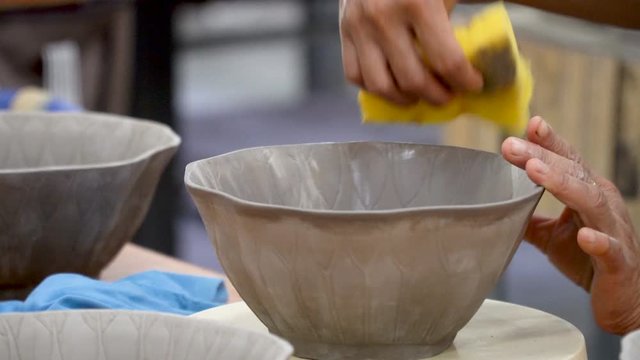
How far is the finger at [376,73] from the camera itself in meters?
0.97

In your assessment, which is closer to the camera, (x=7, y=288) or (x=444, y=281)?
(x=444, y=281)

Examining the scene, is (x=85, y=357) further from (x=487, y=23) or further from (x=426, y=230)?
(x=487, y=23)

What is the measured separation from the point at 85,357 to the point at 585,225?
42 centimetres

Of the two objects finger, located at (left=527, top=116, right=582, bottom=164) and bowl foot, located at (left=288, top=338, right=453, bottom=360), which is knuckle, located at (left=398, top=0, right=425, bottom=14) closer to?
finger, located at (left=527, top=116, right=582, bottom=164)

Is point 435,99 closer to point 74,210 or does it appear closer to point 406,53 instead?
point 406,53

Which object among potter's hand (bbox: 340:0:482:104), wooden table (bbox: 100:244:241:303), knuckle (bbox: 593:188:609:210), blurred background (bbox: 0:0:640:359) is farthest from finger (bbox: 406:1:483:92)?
blurred background (bbox: 0:0:640:359)

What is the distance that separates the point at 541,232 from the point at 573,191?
9.2 inches

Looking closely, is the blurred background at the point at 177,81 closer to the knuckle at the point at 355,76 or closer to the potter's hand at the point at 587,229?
the potter's hand at the point at 587,229

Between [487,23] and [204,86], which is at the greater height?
[487,23]

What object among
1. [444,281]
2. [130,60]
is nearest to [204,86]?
[130,60]

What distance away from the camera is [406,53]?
3.13 feet

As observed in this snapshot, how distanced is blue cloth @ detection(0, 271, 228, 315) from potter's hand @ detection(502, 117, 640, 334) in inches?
12.4

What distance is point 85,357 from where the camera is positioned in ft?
2.54

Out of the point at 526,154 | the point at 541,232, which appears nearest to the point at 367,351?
the point at 526,154
